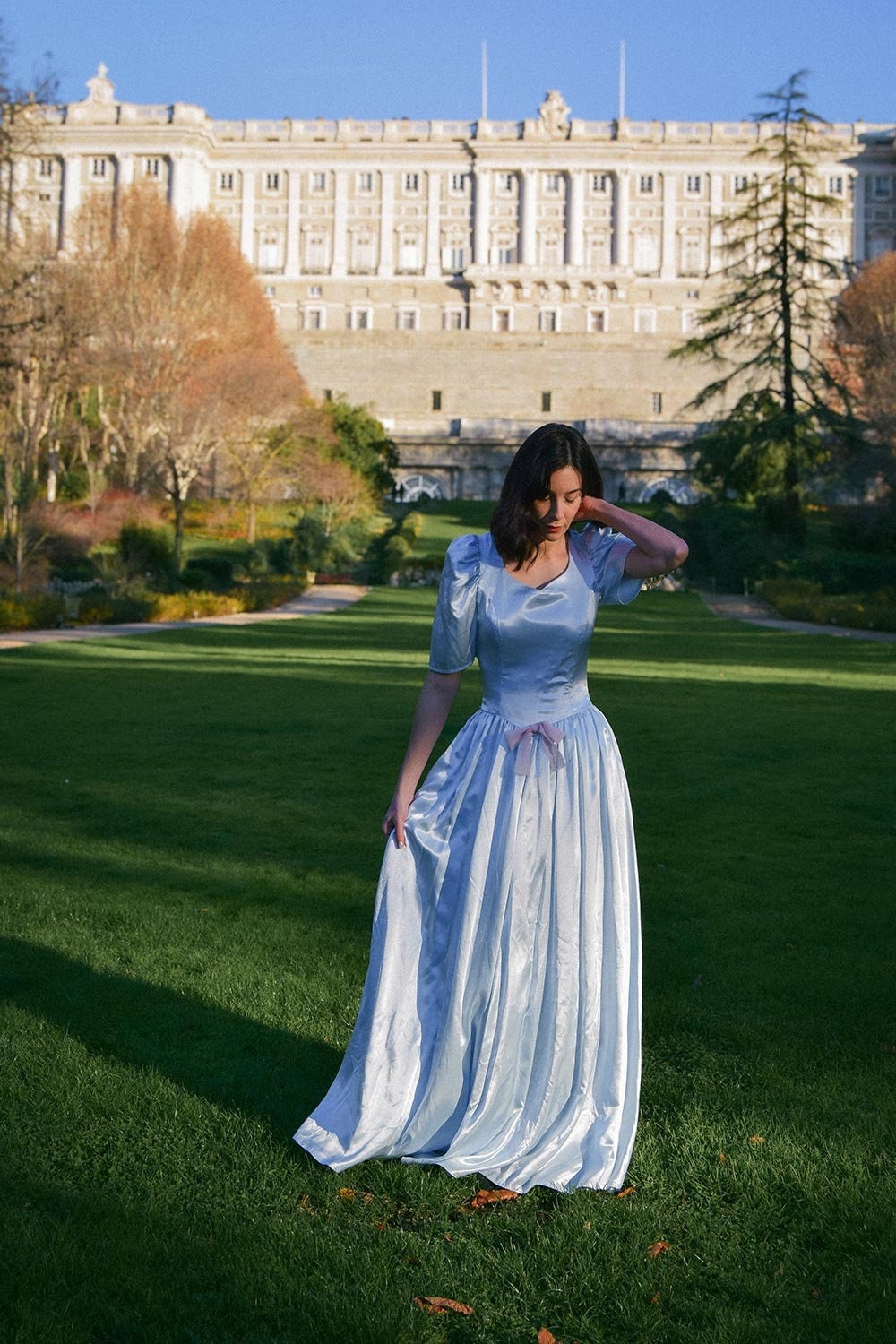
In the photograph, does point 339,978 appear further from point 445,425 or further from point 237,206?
point 237,206

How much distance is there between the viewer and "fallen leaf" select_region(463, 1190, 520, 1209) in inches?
115

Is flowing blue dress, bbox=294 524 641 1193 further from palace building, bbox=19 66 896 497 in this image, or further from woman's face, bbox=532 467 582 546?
palace building, bbox=19 66 896 497

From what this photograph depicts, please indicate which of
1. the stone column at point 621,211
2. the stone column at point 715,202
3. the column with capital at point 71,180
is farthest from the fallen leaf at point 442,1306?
the column with capital at point 71,180

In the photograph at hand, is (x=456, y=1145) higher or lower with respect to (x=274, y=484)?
lower

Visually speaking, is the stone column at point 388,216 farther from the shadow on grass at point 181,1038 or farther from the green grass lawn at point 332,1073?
the shadow on grass at point 181,1038

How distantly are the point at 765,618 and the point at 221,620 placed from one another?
9.89 meters

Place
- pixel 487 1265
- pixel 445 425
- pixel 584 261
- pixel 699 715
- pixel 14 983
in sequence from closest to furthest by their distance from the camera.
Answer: pixel 487 1265, pixel 14 983, pixel 699 715, pixel 445 425, pixel 584 261

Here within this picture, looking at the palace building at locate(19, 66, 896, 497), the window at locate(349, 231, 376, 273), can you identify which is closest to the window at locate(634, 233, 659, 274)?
the palace building at locate(19, 66, 896, 497)

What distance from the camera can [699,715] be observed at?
10.8m

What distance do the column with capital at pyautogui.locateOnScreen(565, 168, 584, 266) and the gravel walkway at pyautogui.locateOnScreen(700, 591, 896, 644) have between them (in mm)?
49109

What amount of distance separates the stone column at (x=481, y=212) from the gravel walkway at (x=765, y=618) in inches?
1960

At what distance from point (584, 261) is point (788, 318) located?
154 ft

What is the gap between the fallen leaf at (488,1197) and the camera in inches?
115

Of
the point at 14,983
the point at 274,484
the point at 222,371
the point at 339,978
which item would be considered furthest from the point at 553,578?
the point at 274,484
